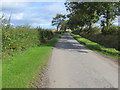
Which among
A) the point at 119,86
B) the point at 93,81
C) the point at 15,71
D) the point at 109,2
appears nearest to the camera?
the point at 119,86

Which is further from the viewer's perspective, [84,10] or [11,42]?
[84,10]

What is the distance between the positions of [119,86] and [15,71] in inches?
179

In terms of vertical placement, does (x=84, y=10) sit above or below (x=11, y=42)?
above

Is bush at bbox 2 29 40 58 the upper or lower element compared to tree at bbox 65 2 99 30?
lower

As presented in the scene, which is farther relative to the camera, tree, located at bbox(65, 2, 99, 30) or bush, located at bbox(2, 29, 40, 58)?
tree, located at bbox(65, 2, 99, 30)

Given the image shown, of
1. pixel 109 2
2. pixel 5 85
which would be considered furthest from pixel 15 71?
pixel 109 2

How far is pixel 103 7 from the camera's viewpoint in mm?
24859

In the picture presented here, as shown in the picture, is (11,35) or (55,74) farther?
(11,35)

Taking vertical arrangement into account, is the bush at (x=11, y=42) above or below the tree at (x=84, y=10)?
below

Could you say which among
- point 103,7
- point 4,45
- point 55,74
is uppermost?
point 103,7

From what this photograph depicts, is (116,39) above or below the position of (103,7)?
below

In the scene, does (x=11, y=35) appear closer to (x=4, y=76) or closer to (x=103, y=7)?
(x=4, y=76)

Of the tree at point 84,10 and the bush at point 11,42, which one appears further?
the tree at point 84,10

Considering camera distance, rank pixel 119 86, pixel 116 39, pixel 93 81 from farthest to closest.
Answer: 1. pixel 116 39
2. pixel 93 81
3. pixel 119 86
